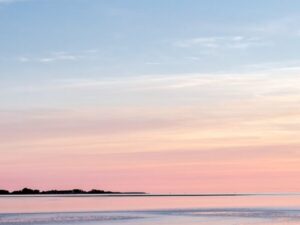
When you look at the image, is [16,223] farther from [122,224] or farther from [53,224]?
[122,224]

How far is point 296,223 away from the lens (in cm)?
4656

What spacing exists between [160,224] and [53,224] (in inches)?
289

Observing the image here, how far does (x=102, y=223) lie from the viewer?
49.1 metres

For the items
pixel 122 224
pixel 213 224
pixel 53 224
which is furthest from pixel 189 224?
pixel 53 224

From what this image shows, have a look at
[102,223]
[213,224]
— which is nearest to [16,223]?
[102,223]

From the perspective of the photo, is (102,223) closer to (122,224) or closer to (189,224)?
(122,224)

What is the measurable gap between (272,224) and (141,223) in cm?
→ 910

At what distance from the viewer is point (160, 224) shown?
156 feet

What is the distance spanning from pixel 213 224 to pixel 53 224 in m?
11.0

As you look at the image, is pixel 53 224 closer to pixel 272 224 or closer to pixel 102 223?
pixel 102 223

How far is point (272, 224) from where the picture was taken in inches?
1838

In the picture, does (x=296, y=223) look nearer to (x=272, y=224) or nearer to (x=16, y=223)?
(x=272, y=224)

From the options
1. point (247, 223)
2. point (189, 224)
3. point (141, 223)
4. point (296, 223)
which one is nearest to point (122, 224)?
point (141, 223)

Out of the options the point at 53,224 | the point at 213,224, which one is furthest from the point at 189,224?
the point at 53,224
